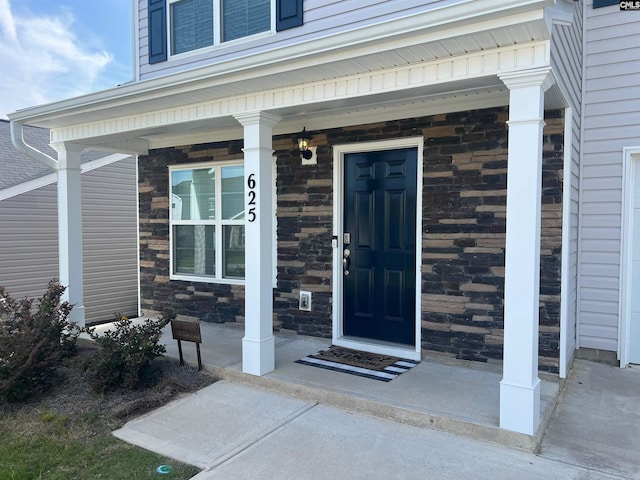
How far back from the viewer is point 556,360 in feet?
12.7

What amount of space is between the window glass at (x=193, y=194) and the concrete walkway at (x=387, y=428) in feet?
7.79

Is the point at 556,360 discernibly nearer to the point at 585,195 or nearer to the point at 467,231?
the point at 467,231

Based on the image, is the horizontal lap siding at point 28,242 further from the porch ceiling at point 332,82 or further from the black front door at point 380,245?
the black front door at point 380,245

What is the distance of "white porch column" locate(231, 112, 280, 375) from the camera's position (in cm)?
399

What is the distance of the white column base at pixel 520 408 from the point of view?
113 inches

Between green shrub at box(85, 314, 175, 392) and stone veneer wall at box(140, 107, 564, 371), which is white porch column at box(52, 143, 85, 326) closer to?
green shrub at box(85, 314, 175, 392)

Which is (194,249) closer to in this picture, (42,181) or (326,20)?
(326,20)

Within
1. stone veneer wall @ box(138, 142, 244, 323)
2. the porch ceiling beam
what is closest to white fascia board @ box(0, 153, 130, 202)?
stone veneer wall @ box(138, 142, 244, 323)

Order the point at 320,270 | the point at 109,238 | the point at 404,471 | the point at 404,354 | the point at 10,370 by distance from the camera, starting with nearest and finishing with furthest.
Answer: the point at 404,471 → the point at 10,370 → the point at 404,354 → the point at 320,270 → the point at 109,238

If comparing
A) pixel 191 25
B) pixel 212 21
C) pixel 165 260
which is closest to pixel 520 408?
pixel 165 260

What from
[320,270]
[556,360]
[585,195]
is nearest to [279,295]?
[320,270]

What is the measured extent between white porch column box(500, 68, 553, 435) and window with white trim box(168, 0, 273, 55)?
3.31 meters

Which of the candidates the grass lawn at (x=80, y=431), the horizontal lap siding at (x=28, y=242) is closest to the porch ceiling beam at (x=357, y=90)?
the grass lawn at (x=80, y=431)

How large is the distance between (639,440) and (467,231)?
1.95m
